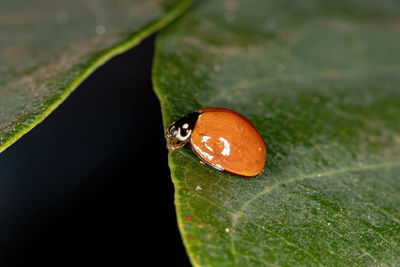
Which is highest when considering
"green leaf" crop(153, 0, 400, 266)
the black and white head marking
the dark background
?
the black and white head marking

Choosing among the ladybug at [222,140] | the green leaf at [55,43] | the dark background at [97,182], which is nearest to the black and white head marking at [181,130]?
the ladybug at [222,140]

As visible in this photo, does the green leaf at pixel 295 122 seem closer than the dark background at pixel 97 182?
Yes

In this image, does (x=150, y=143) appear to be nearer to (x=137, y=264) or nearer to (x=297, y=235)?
(x=137, y=264)

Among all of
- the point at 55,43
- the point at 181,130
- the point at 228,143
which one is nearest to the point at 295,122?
the point at 228,143

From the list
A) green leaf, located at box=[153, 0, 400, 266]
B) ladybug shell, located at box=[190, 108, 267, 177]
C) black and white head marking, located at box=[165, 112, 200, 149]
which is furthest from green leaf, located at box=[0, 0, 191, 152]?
ladybug shell, located at box=[190, 108, 267, 177]

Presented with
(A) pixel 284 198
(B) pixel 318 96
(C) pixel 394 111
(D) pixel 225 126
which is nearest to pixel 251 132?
(D) pixel 225 126

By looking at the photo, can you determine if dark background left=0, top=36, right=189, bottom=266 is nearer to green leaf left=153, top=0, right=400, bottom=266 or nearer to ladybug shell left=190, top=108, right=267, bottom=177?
ladybug shell left=190, top=108, right=267, bottom=177

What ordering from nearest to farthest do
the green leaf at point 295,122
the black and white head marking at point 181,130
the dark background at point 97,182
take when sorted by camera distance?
the green leaf at point 295,122, the black and white head marking at point 181,130, the dark background at point 97,182

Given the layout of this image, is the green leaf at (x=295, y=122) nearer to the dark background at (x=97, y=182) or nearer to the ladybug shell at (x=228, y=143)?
the ladybug shell at (x=228, y=143)
